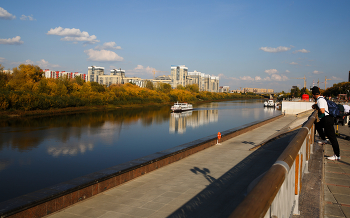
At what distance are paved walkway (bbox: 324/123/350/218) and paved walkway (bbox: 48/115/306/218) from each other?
6.58 feet

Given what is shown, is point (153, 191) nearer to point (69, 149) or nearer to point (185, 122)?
point (69, 149)

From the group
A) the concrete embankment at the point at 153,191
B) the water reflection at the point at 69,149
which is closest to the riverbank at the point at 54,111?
the water reflection at the point at 69,149

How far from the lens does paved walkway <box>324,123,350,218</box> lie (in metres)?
3.30

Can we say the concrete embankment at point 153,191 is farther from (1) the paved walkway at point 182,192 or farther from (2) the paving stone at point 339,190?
(2) the paving stone at point 339,190

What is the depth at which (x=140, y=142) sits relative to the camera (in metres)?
24.9

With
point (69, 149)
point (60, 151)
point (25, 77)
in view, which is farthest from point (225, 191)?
point (25, 77)

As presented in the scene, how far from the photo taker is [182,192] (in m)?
6.75

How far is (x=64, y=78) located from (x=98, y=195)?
212 ft

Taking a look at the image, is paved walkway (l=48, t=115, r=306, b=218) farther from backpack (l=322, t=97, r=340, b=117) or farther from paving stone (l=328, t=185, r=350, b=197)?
backpack (l=322, t=97, r=340, b=117)

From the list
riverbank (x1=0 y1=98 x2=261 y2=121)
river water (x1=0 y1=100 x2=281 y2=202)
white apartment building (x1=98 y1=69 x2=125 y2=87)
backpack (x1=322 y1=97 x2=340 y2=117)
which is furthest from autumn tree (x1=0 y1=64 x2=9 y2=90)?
white apartment building (x1=98 y1=69 x2=125 y2=87)

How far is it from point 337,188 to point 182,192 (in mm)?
3618

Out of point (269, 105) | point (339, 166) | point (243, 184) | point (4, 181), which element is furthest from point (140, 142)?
point (269, 105)

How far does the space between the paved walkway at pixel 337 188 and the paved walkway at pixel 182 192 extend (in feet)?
6.58

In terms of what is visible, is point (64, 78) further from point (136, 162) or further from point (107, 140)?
point (136, 162)
